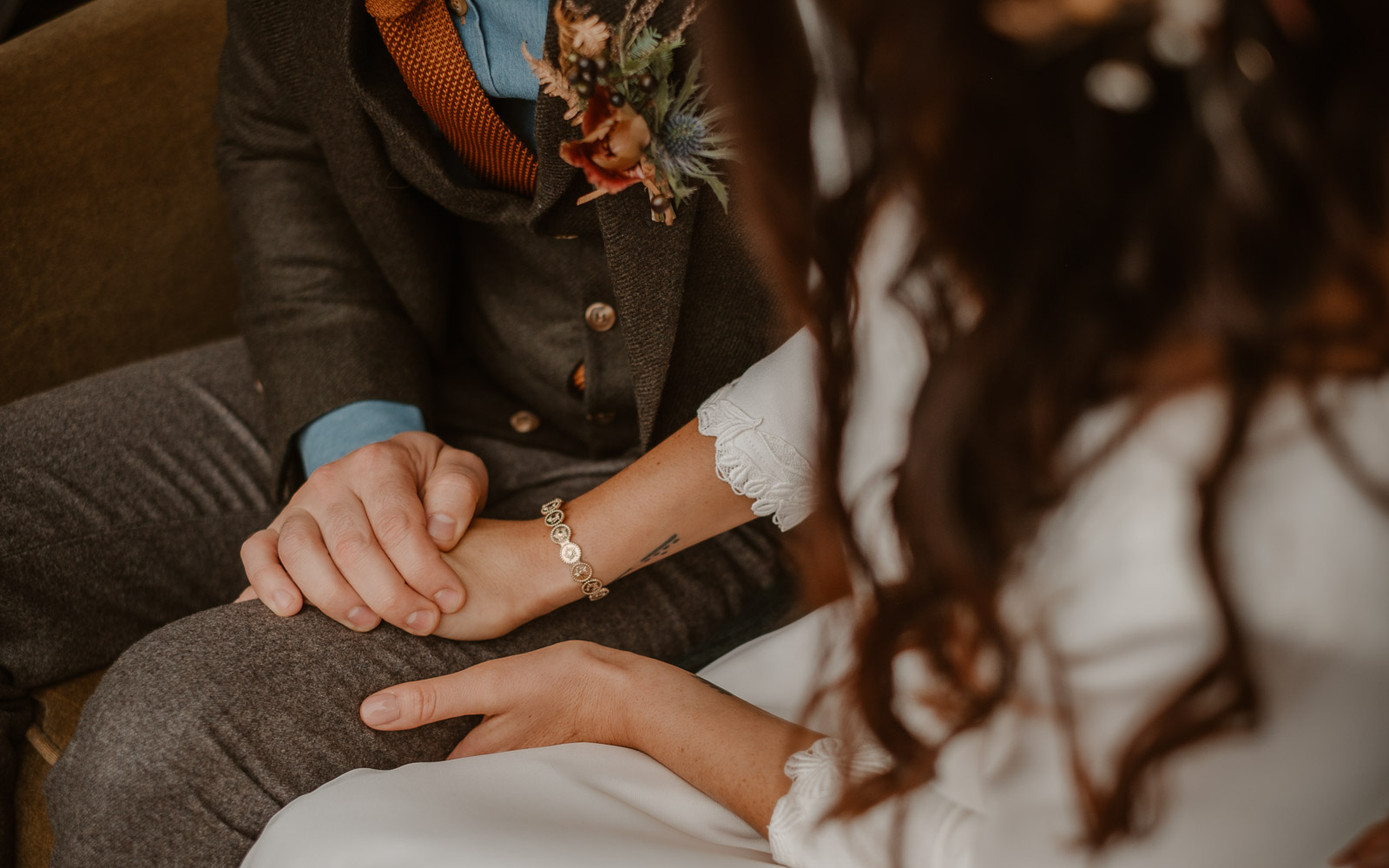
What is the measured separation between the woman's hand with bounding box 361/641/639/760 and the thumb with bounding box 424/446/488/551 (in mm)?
152

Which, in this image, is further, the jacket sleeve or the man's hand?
the jacket sleeve

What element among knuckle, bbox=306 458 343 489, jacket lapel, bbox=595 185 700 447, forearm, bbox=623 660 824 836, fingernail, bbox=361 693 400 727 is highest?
jacket lapel, bbox=595 185 700 447

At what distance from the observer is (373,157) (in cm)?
102

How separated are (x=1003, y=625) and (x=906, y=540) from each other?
3.1 inches

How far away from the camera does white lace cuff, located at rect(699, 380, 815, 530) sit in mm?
867

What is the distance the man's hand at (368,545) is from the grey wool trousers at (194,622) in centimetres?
3

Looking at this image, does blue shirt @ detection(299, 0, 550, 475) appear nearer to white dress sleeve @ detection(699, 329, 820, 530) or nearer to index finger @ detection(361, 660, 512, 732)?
white dress sleeve @ detection(699, 329, 820, 530)

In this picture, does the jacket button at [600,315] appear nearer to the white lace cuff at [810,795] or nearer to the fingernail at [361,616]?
the fingernail at [361,616]

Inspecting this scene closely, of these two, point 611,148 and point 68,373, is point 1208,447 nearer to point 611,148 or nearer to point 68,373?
point 611,148

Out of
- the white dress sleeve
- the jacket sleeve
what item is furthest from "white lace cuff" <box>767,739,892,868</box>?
the jacket sleeve

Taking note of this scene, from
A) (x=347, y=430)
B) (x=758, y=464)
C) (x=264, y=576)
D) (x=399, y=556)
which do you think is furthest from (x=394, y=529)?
(x=758, y=464)

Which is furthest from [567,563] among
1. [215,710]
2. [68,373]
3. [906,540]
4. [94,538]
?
[68,373]

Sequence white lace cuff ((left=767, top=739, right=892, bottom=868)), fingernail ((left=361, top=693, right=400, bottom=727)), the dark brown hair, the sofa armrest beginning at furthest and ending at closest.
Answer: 1. the sofa armrest
2. fingernail ((left=361, top=693, right=400, bottom=727))
3. white lace cuff ((left=767, top=739, right=892, bottom=868))
4. the dark brown hair

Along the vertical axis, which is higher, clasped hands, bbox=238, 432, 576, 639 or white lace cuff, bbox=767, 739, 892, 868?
clasped hands, bbox=238, 432, 576, 639
